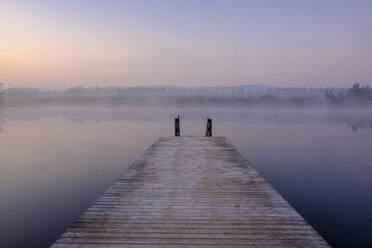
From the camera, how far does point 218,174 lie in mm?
7383

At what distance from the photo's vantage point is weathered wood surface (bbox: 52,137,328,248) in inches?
149

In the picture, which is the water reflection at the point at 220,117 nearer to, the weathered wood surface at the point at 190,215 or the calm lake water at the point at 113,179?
the calm lake water at the point at 113,179

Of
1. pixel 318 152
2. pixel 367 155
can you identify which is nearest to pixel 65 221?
pixel 318 152

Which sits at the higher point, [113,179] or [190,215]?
[190,215]

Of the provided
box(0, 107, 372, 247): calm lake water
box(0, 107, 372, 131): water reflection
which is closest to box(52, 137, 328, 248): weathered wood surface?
box(0, 107, 372, 247): calm lake water

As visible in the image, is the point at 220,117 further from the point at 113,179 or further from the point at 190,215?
the point at 190,215

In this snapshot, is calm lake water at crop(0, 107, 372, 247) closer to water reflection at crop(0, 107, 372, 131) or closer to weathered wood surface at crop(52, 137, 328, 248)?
weathered wood surface at crop(52, 137, 328, 248)

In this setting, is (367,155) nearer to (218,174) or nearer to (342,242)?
(342,242)

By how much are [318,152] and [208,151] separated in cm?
1289

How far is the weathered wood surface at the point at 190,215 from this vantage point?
3.80 metres

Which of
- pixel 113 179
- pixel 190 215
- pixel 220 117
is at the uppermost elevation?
pixel 190 215

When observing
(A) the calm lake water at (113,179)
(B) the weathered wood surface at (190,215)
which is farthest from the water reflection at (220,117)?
(B) the weathered wood surface at (190,215)

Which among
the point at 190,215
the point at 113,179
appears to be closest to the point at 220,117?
the point at 113,179

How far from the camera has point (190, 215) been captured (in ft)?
15.1
